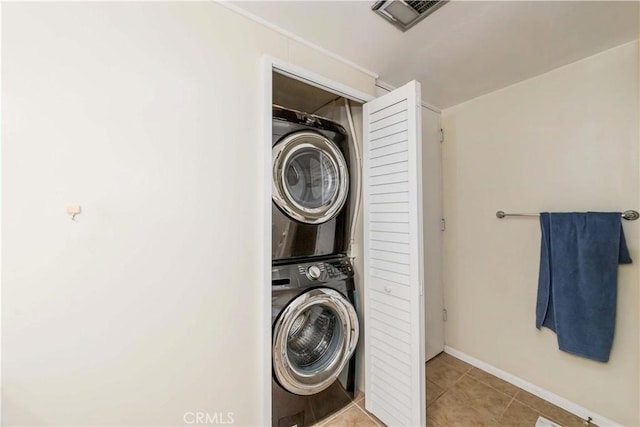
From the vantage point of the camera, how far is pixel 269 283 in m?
1.29

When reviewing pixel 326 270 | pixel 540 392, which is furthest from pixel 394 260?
pixel 540 392

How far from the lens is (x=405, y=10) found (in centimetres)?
122

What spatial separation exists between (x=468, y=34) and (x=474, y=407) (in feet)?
7.64

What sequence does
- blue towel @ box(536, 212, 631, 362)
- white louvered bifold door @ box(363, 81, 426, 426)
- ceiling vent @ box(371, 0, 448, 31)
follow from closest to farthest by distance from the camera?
ceiling vent @ box(371, 0, 448, 31), white louvered bifold door @ box(363, 81, 426, 426), blue towel @ box(536, 212, 631, 362)

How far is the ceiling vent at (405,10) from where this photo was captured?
1.18m

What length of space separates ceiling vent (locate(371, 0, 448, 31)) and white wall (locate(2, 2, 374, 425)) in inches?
22.4

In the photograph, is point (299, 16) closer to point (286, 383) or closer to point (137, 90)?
point (137, 90)

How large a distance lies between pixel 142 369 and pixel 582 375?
252 centimetres

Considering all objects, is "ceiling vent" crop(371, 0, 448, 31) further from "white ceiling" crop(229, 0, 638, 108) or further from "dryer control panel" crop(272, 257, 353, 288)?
"dryer control panel" crop(272, 257, 353, 288)

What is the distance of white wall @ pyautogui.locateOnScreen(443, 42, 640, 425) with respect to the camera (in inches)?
57.4

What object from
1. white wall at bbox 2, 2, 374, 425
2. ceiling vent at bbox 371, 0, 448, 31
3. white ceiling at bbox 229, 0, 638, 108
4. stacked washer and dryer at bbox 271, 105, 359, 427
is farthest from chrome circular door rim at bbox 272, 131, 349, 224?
ceiling vent at bbox 371, 0, 448, 31

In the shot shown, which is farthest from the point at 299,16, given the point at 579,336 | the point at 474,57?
the point at 579,336

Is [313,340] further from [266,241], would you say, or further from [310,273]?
[266,241]

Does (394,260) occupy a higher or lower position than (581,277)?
higher
